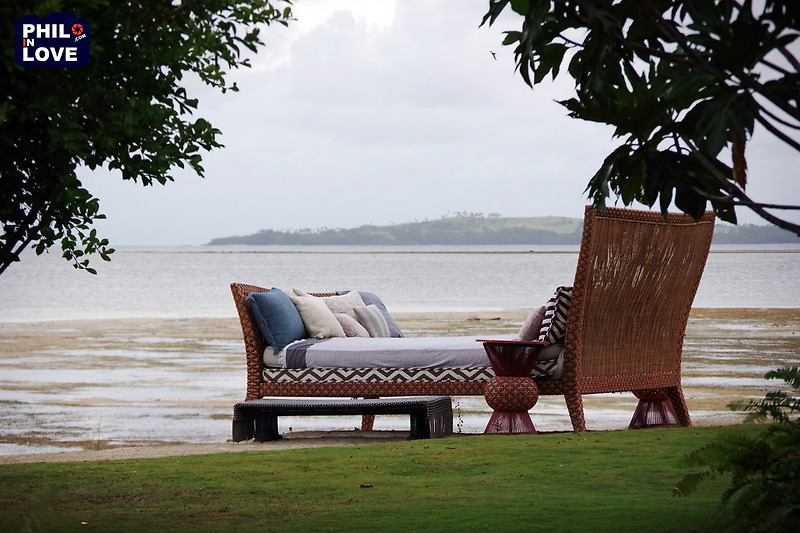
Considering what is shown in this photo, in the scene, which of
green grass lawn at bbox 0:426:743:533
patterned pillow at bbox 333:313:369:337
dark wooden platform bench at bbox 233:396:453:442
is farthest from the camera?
patterned pillow at bbox 333:313:369:337

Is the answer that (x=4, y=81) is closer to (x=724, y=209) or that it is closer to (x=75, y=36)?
(x=75, y=36)

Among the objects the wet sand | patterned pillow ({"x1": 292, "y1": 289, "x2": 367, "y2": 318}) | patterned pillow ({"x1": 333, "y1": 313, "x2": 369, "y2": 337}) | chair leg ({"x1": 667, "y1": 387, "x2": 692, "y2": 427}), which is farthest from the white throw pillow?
chair leg ({"x1": 667, "y1": 387, "x2": 692, "y2": 427})

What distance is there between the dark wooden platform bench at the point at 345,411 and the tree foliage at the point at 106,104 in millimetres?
3740

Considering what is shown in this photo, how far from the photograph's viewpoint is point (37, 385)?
41.9 ft

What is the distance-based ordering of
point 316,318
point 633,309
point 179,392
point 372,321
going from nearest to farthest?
1. point 633,309
2. point 316,318
3. point 372,321
4. point 179,392

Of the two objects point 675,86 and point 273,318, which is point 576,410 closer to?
point 273,318

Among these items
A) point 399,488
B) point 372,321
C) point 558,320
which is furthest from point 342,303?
point 399,488

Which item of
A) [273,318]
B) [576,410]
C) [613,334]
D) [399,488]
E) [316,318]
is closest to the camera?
[399,488]

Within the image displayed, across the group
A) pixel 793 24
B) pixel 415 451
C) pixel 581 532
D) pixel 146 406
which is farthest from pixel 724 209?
pixel 146 406

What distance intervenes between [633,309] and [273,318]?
263cm

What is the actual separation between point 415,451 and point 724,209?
392cm

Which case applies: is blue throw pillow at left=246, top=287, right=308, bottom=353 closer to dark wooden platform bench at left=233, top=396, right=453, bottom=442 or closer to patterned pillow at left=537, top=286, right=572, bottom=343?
dark wooden platform bench at left=233, top=396, right=453, bottom=442

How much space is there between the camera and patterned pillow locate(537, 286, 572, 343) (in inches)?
310
